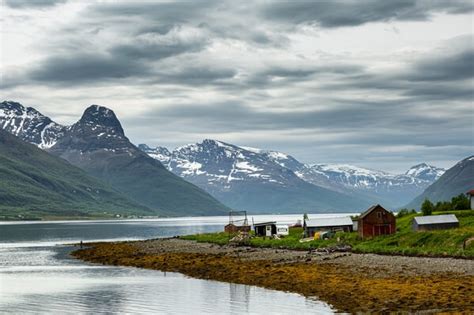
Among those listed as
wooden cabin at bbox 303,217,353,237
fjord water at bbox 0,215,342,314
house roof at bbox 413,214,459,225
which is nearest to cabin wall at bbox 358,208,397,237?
house roof at bbox 413,214,459,225

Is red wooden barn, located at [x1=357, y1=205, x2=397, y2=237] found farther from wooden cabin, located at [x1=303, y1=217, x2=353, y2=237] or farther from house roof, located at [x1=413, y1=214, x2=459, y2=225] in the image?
wooden cabin, located at [x1=303, y1=217, x2=353, y2=237]

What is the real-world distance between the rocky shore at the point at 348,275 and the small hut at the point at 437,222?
23517mm

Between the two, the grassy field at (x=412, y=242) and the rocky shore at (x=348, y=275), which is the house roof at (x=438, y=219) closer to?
the grassy field at (x=412, y=242)

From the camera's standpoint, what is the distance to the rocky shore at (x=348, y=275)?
54.6 meters

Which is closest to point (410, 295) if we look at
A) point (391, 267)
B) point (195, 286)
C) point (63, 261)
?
point (391, 267)

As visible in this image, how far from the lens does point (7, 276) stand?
320ft

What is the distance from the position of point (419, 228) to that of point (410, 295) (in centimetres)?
6637

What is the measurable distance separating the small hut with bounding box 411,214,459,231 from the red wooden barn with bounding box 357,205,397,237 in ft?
33.3

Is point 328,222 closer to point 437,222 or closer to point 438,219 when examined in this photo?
point 438,219

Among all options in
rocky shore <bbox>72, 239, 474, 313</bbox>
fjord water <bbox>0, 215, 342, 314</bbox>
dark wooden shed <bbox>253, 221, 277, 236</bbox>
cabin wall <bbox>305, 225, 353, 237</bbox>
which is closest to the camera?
rocky shore <bbox>72, 239, 474, 313</bbox>

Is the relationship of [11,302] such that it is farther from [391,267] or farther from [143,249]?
[143,249]

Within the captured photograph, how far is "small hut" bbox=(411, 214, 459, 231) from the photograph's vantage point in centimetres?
11794

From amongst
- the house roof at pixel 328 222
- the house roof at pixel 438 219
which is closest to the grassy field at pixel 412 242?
the house roof at pixel 438 219

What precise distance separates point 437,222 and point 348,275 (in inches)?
1966
